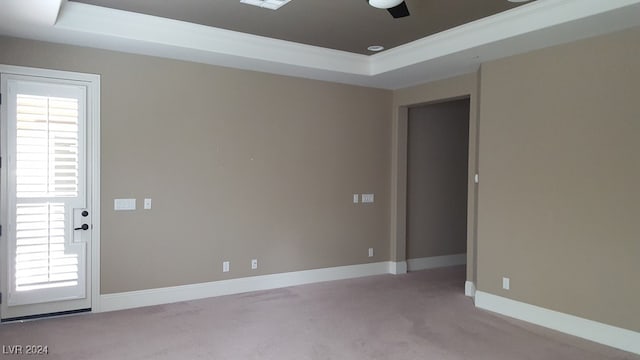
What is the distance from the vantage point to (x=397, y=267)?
655 cm

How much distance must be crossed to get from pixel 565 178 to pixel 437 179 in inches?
110

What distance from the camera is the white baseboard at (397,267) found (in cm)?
654

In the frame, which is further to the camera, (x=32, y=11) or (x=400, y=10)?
(x=32, y=11)

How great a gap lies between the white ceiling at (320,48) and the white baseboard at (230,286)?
251cm

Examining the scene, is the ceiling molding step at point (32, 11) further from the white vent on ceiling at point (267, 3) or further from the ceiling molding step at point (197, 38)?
the white vent on ceiling at point (267, 3)

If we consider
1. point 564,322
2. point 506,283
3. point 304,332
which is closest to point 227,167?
point 304,332

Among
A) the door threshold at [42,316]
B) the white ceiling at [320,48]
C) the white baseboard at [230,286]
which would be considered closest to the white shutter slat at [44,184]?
the door threshold at [42,316]

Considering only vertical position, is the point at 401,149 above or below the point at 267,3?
below

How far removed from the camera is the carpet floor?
143 inches

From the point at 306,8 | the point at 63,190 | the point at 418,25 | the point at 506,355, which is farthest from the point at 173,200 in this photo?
the point at 506,355

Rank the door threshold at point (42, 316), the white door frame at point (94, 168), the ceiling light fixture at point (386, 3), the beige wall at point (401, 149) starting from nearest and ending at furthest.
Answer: the ceiling light fixture at point (386, 3)
the door threshold at point (42, 316)
the white door frame at point (94, 168)
the beige wall at point (401, 149)

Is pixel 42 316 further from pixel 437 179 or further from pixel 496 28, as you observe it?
pixel 437 179

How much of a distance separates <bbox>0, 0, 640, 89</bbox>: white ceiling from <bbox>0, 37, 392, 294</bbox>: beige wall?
244 millimetres

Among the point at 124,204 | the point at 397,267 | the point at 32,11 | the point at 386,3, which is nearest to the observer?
the point at 386,3
